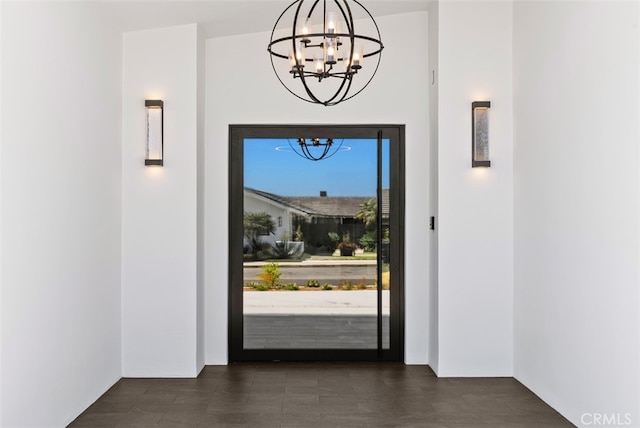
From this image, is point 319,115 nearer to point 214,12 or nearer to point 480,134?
point 214,12

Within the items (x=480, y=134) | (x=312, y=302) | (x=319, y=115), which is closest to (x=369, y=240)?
(x=312, y=302)

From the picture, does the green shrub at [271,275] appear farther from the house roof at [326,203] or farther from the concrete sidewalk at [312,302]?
the house roof at [326,203]

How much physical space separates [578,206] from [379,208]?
6.44 ft

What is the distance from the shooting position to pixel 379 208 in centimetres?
527

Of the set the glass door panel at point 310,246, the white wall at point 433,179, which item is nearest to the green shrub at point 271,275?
the glass door panel at point 310,246

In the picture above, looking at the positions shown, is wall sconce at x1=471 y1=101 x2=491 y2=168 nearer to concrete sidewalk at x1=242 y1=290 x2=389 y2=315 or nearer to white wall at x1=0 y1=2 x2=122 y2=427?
concrete sidewalk at x1=242 y1=290 x2=389 y2=315

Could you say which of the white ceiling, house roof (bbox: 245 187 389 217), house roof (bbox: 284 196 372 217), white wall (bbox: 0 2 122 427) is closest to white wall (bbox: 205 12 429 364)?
the white ceiling

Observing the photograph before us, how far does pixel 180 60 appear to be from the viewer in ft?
15.9

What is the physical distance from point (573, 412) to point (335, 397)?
1.58 m

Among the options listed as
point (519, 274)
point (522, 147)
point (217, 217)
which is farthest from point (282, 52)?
point (519, 274)

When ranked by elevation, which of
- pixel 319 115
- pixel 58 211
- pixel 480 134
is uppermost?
pixel 319 115

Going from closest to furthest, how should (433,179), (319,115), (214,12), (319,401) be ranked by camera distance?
(319,401) → (214,12) → (433,179) → (319,115)

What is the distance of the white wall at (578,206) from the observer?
10.2 feet

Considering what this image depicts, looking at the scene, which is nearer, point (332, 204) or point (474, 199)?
point (474, 199)
